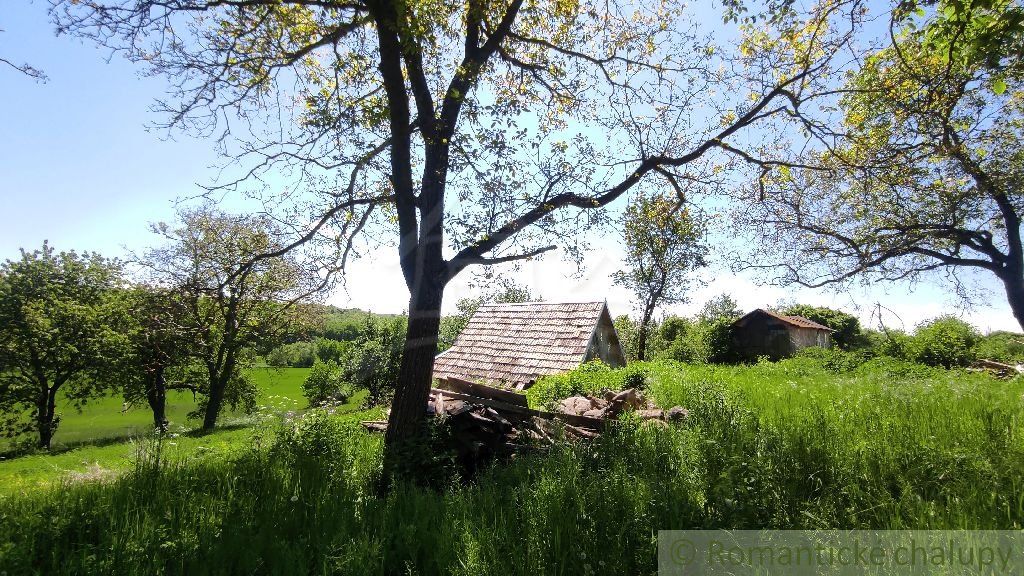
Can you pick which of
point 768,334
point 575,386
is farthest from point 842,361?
point 768,334

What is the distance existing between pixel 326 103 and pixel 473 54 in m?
2.36

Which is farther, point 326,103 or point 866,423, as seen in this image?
point 326,103

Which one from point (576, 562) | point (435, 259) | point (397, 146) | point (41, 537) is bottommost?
point (41, 537)

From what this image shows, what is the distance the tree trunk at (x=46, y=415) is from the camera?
22781 millimetres

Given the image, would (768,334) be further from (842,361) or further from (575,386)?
(575,386)

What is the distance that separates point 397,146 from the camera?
6.75 metres

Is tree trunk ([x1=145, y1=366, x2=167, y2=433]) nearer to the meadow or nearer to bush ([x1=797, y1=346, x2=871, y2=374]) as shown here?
the meadow

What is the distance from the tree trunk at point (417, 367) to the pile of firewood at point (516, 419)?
1.51ft

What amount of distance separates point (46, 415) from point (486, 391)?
27.4 metres

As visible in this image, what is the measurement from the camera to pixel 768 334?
Result: 37.2 m

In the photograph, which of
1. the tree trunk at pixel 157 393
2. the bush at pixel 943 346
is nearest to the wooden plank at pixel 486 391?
the bush at pixel 943 346

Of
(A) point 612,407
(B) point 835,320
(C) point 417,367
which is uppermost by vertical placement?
(B) point 835,320

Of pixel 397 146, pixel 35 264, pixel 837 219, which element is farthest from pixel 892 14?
pixel 35 264

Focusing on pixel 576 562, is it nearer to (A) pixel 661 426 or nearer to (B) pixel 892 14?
(A) pixel 661 426
